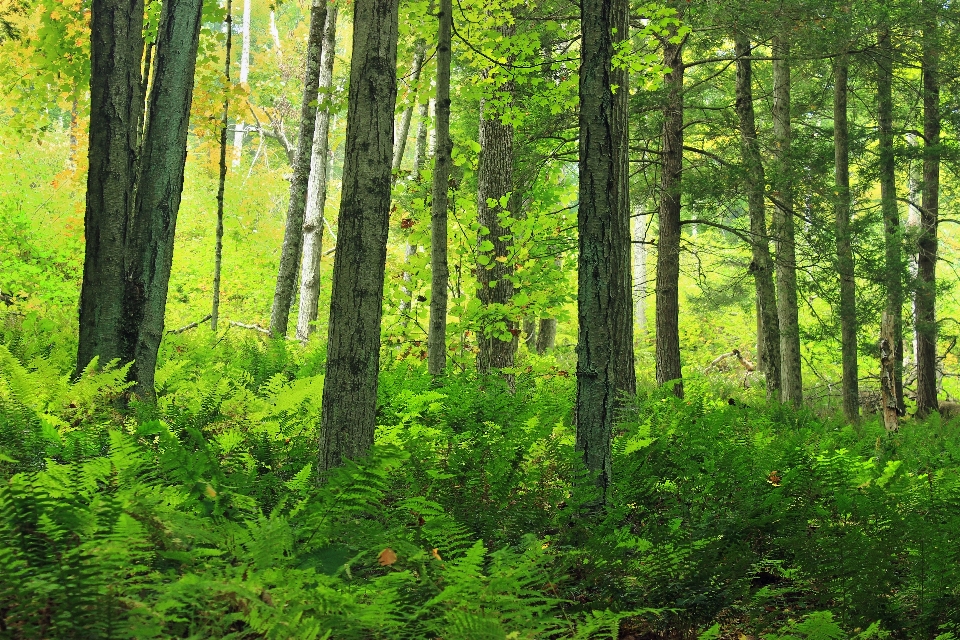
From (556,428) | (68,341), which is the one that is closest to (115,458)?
(556,428)

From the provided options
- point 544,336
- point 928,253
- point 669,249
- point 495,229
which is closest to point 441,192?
point 495,229

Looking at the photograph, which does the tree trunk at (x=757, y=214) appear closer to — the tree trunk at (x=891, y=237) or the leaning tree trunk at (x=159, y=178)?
the tree trunk at (x=891, y=237)

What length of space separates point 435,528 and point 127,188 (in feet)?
12.0

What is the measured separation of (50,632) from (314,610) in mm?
683

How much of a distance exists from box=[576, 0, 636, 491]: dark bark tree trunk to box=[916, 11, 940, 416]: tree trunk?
35.8 feet

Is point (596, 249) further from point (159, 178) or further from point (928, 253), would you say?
point (928, 253)

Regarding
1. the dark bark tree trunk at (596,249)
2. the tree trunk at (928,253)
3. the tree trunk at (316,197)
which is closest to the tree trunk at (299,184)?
the tree trunk at (316,197)

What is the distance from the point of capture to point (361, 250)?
4.02 meters

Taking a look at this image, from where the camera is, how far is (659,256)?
37.6ft

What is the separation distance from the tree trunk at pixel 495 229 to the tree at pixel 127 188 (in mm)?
4330

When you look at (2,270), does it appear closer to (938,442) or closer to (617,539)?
(617,539)

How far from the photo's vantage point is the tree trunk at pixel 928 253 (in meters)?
13.4

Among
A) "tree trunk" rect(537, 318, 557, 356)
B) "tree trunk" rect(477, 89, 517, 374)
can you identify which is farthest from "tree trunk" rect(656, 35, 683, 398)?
"tree trunk" rect(537, 318, 557, 356)

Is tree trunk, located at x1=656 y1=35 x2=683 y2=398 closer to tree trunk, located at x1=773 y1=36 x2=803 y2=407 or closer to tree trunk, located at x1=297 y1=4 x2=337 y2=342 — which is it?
tree trunk, located at x1=773 y1=36 x2=803 y2=407
